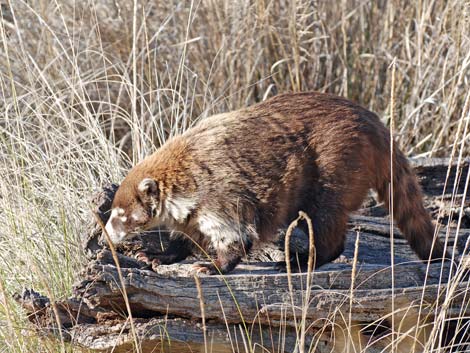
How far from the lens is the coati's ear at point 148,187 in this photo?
4.60 m

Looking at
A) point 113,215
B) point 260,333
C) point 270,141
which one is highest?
point 270,141

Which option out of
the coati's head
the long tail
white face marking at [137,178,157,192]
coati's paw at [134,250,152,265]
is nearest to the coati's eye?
the coati's head

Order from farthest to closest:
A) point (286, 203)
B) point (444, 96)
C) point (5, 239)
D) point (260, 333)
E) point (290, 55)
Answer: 1. point (290, 55)
2. point (444, 96)
3. point (5, 239)
4. point (286, 203)
5. point (260, 333)

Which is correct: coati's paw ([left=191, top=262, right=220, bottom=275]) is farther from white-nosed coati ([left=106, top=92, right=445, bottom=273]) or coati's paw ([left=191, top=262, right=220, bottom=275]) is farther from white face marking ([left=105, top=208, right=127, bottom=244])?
white face marking ([left=105, top=208, right=127, bottom=244])

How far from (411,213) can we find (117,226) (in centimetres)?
166

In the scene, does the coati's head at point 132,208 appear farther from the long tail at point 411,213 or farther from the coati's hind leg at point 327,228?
the long tail at point 411,213

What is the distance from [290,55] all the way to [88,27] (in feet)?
6.06

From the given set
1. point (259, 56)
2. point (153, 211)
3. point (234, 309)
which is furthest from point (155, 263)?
point (259, 56)

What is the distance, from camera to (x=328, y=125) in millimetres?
4680

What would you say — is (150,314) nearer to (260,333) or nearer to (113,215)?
(260,333)

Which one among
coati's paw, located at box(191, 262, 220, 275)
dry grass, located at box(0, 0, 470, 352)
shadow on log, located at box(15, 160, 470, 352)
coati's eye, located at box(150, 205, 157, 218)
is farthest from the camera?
dry grass, located at box(0, 0, 470, 352)

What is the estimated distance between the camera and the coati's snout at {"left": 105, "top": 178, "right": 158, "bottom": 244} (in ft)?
15.2

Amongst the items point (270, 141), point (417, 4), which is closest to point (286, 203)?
point (270, 141)

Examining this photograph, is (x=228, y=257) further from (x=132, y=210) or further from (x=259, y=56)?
(x=259, y=56)
